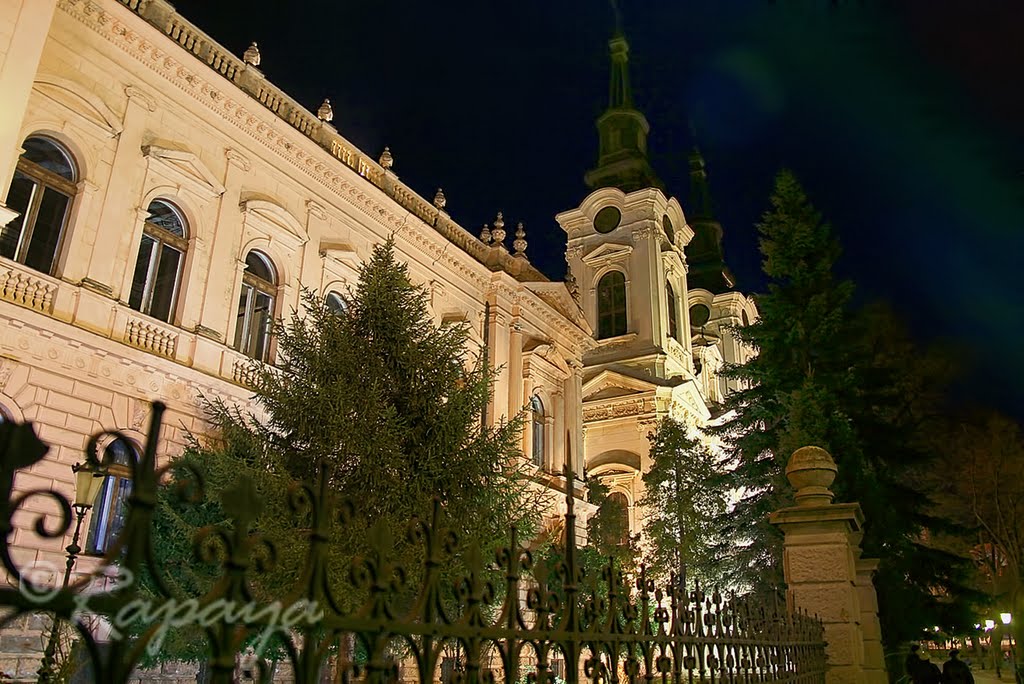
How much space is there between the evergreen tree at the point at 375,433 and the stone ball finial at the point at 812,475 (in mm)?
4635

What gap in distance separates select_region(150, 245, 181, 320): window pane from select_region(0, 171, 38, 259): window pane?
2586 mm

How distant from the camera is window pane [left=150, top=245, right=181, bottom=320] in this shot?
14562 millimetres

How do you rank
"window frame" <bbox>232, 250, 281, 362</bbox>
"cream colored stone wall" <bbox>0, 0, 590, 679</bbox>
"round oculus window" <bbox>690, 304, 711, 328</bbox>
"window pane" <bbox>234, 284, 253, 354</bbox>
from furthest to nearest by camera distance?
1. "round oculus window" <bbox>690, 304, 711, 328</bbox>
2. "window frame" <bbox>232, 250, 281, 362</bbox>
3. "window pane" <bbox>234, 284, 253, 354</bbox>
4. "cream colored stone wall" <bbox>0, 0, 590, 679</bbox>

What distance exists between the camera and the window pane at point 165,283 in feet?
47.8

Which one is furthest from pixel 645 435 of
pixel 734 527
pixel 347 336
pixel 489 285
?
pixel 347 336

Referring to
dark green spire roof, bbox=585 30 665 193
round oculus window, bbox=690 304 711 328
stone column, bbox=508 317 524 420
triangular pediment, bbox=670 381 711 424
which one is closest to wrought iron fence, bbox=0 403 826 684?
stone column, bbox=508 317 524 420

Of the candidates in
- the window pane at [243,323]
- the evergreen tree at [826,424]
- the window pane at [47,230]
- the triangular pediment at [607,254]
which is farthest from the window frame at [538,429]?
the window pane at [47,230]

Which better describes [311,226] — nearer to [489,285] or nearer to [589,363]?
[489,285]

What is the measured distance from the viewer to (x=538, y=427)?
2653 centimetres

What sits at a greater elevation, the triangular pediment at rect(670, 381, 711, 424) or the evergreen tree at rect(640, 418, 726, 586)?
the triangular pediment at rect(670, 381, 711, 424)

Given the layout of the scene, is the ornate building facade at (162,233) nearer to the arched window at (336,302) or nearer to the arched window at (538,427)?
the arched window at (336,302)

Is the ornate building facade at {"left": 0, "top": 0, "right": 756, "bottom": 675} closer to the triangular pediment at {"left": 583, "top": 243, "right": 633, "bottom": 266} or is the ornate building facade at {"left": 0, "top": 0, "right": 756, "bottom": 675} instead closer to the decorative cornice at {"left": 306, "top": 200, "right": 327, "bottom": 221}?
the decorative cornice at {"left": 306, "top": 200, "right": 327, "bottom": 221}

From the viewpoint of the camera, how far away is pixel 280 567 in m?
10.6

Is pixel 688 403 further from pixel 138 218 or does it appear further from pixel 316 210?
pixel 138 218
